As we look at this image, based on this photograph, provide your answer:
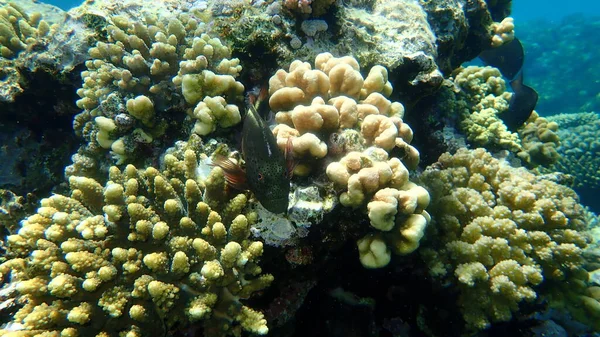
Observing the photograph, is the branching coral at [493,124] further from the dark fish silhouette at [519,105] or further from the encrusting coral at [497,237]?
the encrusting coral at [497,237]

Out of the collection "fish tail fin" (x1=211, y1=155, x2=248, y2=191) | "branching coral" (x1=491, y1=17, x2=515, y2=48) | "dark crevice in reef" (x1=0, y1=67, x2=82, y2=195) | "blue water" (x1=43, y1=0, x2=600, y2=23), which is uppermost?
"branching coral" (x1=491, y1=17, x2=515, y2=48)

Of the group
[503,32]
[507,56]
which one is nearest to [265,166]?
[503,32]

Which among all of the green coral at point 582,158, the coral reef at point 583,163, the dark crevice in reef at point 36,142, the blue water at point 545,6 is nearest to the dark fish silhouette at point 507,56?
the coral reef at point 583,163

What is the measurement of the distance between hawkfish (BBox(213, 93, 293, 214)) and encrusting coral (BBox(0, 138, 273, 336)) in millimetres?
234

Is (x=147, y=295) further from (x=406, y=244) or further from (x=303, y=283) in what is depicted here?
(x=406, y=244)

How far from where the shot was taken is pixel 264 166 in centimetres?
235

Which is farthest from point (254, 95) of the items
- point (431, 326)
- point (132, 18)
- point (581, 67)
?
point (581, 67)

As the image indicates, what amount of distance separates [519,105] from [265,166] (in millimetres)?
5524

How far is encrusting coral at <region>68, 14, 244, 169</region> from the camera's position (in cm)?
319

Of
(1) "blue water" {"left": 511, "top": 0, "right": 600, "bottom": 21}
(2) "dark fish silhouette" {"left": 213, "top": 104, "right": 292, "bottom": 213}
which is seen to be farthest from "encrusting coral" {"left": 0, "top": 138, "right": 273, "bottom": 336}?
(1) "blue water" {"left": 511, "top": 0, "right": 600, "bottom": 21}

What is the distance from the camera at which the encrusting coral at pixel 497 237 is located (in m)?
2.95

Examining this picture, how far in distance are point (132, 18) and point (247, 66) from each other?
7.01 ft

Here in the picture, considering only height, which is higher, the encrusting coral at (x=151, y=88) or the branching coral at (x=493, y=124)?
the encrusting coral at (x=151, y=88)

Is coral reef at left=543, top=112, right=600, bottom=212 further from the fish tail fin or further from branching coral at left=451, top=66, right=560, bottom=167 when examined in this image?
the fish tail fin
